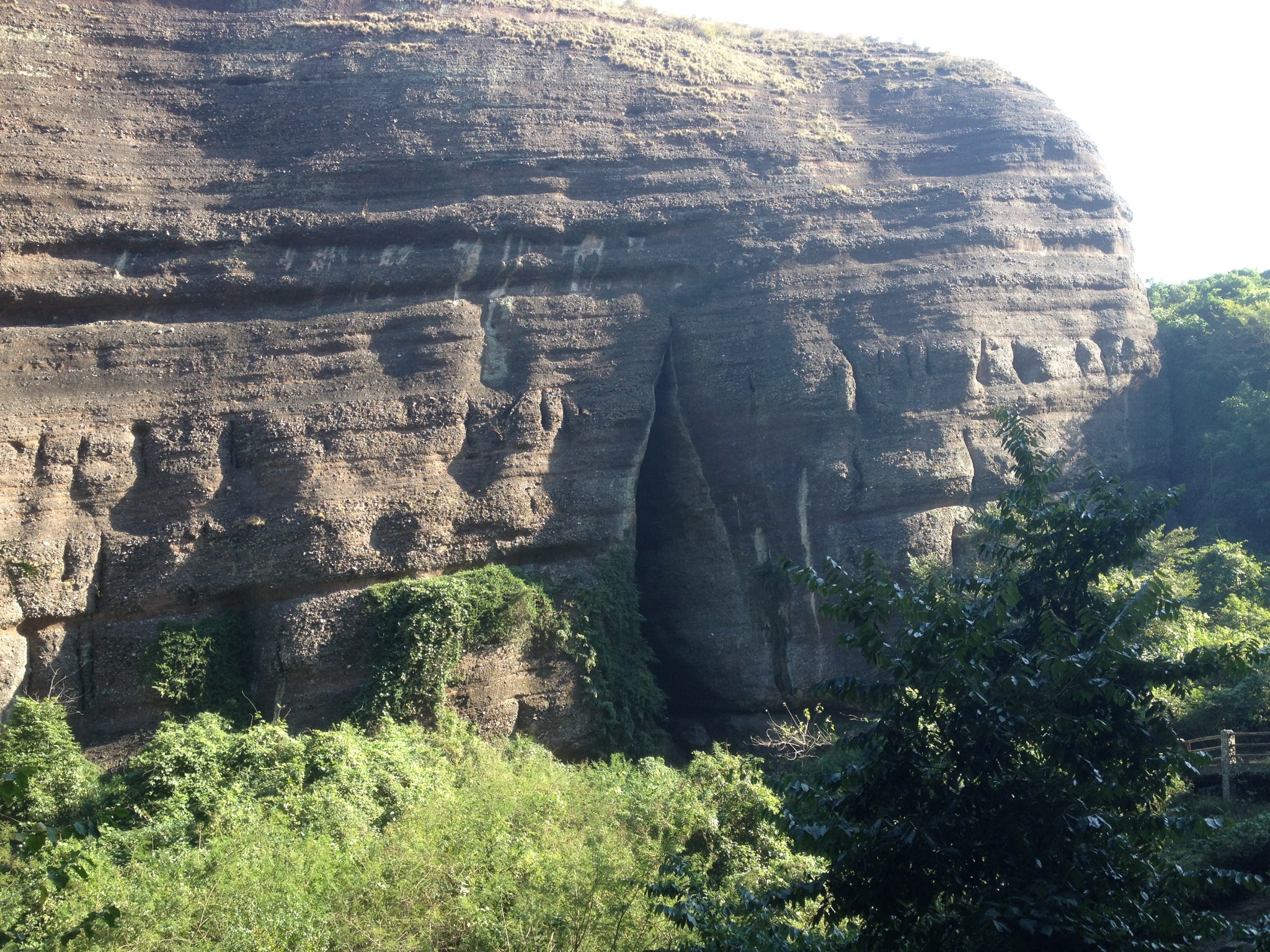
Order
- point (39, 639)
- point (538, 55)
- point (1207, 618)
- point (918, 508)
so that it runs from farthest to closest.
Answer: point (538, 55), point (918, 508), point (1207, 618), point (39, 639)

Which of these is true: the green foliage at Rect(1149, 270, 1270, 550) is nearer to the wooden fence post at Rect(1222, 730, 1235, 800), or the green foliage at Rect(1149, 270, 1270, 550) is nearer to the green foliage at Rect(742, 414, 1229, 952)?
the wooden fence post at Rect(1222, 730, 1235, 800)

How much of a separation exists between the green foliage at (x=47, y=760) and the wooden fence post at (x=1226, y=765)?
14.6m

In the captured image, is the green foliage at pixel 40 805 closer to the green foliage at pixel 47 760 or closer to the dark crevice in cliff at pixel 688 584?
the green foliage at pixel 47 760

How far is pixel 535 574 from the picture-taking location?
54.6ft

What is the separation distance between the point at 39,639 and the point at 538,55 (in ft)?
47.3

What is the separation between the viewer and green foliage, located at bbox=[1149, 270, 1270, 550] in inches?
808

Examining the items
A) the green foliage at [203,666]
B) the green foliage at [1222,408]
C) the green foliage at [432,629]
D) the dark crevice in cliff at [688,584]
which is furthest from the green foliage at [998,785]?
the green foliage at [1222,408]

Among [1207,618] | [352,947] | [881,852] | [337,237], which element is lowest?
[352,947]

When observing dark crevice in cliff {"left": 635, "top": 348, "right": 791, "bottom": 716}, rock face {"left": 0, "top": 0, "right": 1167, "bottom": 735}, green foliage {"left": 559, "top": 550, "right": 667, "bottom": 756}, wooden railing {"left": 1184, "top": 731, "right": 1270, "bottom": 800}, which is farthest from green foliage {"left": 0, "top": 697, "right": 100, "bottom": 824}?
wooden railing {"left": 1184, "top": 731, "right": 1270, "bottom": 800}

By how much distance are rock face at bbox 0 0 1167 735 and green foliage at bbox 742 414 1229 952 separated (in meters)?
10.8

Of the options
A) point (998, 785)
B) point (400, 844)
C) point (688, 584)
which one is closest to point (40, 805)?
point (400, 844)

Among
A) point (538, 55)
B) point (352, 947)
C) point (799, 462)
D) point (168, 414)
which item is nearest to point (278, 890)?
point (352, 947)

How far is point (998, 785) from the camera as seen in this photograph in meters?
5.53

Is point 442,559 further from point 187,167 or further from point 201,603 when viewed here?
point 187,167
